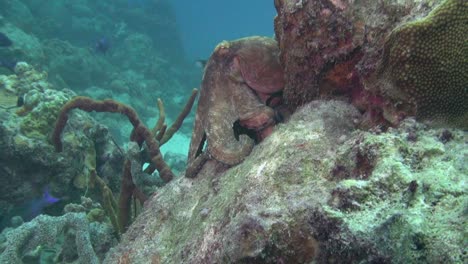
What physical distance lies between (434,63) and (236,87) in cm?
177

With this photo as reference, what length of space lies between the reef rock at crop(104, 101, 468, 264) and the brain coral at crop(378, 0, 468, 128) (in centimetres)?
16

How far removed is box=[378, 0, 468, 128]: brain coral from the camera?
5.64 ft

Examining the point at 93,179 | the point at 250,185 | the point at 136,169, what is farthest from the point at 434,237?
the point at 93,179

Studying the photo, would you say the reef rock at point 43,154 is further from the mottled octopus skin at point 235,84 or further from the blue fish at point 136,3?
the blue fish at point 136,3

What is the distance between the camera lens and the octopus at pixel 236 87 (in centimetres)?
304

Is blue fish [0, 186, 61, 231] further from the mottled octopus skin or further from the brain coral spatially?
the brain coral

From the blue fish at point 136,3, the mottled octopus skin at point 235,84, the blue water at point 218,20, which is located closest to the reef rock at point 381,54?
the mottled octopus skin at point 235,84

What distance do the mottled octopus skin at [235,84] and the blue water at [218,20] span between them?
39.9m

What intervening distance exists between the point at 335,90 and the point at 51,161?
403 centimetres

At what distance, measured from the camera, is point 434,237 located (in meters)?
1.20

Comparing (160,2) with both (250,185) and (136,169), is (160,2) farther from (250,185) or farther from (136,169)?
(250,185)

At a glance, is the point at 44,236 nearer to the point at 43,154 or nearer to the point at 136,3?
the point at 43,154

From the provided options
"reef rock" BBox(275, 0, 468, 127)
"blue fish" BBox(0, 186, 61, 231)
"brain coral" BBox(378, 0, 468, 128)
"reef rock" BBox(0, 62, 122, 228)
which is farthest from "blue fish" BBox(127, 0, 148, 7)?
"brain coral" BBox(378, 0, 468, 128)

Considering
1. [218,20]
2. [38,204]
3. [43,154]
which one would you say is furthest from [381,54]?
[218,20]
